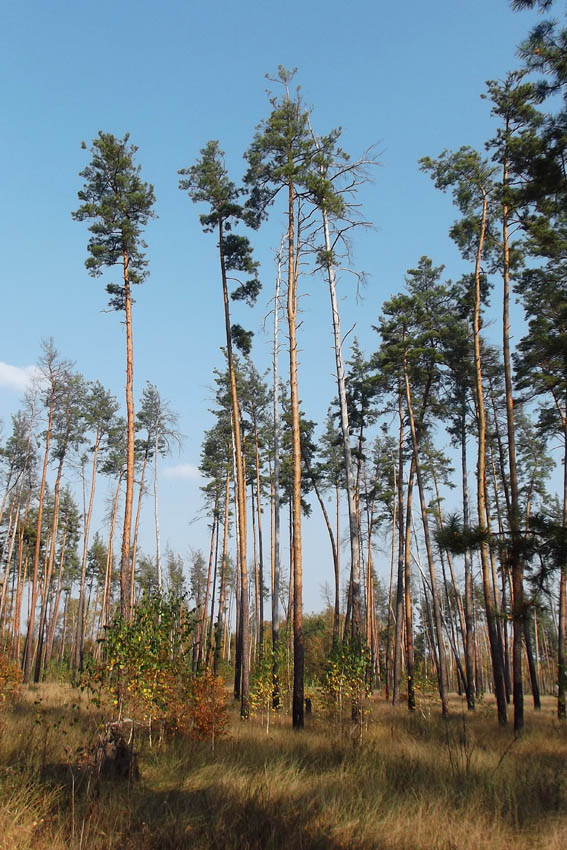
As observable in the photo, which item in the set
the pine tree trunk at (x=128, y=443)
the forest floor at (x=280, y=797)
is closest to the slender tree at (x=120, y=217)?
the pine tree trunk at (x=128, y=443)

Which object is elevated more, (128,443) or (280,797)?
(128,443)

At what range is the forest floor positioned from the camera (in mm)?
4629

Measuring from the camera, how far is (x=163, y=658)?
30.0ft

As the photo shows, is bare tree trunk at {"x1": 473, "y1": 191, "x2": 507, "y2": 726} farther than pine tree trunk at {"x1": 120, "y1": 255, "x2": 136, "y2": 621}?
No

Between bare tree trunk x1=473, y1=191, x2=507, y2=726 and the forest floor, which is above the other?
bare tree trunk x1=473, y1=191, x2=507, y2=726

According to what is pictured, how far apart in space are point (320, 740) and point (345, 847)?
5369mm

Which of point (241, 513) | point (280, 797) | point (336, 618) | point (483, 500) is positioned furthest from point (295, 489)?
point (336, 618)

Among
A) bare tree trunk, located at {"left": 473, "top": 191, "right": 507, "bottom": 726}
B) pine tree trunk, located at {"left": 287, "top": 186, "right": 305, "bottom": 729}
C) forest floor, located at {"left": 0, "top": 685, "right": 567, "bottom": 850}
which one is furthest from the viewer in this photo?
bare tree trunk, located at {"left": 473, "top": 191, "right": 507, "bottom": 726}

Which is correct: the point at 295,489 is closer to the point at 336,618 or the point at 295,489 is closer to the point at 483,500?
the point at 483,500

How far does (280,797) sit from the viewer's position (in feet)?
18.9

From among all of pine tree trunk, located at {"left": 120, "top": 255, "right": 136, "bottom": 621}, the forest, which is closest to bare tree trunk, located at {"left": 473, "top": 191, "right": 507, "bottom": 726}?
the forest

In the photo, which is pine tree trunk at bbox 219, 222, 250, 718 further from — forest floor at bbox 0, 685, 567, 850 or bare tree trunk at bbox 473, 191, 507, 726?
bare tree trunk at bbox 473, 191, 507, 726

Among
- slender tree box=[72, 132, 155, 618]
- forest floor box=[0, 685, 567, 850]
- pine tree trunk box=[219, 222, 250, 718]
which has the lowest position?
forest floor box=[0, 685, 567, 850]

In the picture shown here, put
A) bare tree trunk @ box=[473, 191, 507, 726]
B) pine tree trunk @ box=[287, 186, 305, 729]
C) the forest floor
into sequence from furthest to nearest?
bare tree trunk @ box=[473, 191, 507, 726] < pine tree trunk @ box=[287, 186, 305, 729] < the forest floor
